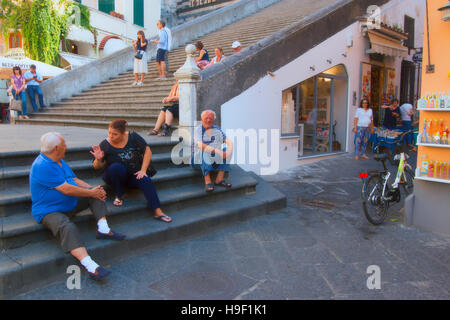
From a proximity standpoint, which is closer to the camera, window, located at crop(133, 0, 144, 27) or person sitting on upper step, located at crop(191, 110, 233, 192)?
person sitting on upper step, located at crop(191, 110, 233, 192)

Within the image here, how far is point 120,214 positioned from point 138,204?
28 centimetres

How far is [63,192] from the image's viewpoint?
347 cm

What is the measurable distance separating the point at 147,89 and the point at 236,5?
29.8ft

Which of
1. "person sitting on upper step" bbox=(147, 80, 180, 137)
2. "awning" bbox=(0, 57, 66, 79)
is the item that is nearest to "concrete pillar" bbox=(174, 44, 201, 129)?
"person sitting on upper step" bbox=(147, 80, 180, 137)

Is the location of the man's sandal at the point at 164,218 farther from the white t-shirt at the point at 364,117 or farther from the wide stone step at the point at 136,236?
the white t-shirt at the point at 364,117

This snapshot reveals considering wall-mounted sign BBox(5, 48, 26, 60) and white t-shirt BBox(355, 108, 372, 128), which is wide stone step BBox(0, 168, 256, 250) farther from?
wall-mounted sign BBox(5, 48, 26, 60)

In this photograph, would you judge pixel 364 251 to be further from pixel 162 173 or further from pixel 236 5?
pixel 236 5

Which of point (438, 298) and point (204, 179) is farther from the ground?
point (204, 179)

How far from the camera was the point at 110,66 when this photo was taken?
39.0ft

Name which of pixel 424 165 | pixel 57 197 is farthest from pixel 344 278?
pixel 57 197

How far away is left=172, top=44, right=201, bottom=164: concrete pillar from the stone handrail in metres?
5.75

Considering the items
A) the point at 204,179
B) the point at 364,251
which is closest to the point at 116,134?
the point at 204,179

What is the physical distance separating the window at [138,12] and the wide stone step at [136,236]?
1900 cm

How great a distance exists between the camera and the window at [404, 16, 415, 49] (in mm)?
13780
